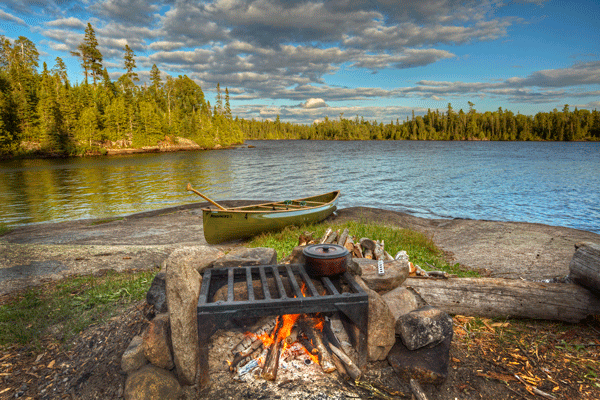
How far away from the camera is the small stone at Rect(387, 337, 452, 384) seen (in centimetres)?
369

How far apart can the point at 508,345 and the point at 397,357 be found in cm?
180

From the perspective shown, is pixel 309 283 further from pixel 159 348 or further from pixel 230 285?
pixel 159 348

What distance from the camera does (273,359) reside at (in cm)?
380

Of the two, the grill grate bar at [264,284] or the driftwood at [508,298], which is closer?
the grill grate bar at [264,284]

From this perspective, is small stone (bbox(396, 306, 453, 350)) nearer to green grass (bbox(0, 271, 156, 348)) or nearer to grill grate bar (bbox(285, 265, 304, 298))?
grill grate bar (bbox(285, 265, 304, 298))

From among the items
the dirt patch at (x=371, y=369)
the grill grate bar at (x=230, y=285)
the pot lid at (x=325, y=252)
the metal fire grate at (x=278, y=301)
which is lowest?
the dirt patch at (x=371, y=369)

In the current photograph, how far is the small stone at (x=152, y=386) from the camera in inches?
135

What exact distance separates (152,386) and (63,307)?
3.27m

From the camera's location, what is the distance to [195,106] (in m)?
113

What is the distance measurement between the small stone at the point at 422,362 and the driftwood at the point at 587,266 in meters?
2.71

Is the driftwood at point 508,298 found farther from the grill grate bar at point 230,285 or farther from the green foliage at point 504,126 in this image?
the green foliage at point 504,126

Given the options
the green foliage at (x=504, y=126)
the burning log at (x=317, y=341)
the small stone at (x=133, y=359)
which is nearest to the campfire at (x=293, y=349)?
the burning log at (x=317, y=341)

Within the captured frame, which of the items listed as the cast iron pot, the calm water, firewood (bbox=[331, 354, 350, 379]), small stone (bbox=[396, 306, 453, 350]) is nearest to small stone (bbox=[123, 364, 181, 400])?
firewood (bbox=[331, 354, 350, 379])

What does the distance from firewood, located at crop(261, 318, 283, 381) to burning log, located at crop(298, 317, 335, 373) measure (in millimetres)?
322
